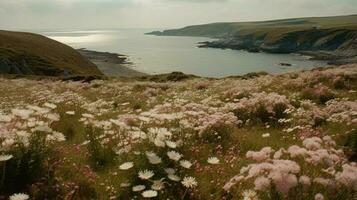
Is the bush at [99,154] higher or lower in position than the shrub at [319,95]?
higher

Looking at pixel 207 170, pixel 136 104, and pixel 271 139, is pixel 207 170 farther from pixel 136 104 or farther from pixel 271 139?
pixel 136 104

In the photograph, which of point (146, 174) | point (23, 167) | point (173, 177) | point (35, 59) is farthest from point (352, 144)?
point (35, 59)

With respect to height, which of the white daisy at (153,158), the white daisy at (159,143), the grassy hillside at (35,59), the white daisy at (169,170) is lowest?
the grassy hillside at (35,59)

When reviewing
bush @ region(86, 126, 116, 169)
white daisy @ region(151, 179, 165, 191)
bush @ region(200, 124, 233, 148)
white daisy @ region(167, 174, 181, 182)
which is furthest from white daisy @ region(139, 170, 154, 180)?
bush @ region(200, 124, 233, 148)

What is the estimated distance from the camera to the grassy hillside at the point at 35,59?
85875 mm

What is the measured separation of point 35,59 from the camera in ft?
308

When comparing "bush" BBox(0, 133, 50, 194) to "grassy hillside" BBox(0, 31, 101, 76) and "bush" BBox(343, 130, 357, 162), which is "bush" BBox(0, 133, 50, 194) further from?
"grassy hillside" BBox(0, 31, 101, 76)

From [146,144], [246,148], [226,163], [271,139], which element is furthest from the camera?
[271,139]

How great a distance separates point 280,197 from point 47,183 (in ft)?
11.1

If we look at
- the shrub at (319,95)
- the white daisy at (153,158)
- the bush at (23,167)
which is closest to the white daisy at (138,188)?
the white daisy at (153,158)

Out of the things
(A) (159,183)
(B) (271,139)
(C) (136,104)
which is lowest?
(C) (136,104)

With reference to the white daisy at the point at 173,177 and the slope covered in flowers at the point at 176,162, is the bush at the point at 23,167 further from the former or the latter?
the white daisy at the point at 173,177

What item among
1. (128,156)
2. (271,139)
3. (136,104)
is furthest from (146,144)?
(136,104)

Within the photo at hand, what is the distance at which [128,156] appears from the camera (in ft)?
23.5
